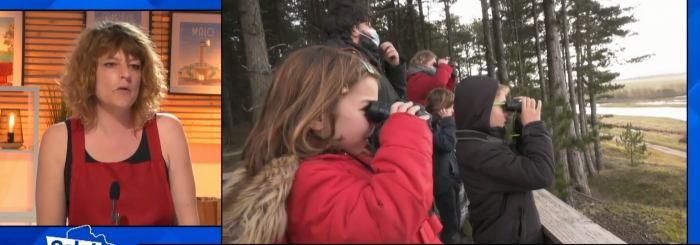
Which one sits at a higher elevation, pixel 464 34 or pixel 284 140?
pixel 464 34

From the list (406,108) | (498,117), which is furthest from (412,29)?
(406,108)

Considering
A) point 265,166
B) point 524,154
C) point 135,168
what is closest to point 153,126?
point 135,168

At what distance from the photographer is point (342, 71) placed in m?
1.36

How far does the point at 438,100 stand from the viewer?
1.67 m

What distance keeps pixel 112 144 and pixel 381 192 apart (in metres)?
1.30

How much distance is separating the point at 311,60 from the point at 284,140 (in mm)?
174

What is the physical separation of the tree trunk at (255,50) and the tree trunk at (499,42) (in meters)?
0.62

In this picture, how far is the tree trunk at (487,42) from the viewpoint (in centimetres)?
179

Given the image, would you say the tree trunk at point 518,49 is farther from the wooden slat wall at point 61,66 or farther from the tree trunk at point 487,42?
the wooden slat wall at point 61,66

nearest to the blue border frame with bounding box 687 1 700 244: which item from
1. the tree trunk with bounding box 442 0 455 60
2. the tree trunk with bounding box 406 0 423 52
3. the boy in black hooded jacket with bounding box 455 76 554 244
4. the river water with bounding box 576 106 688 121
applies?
the river water with bounding box 576 106 688 121

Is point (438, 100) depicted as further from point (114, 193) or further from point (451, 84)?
point (114, 193)

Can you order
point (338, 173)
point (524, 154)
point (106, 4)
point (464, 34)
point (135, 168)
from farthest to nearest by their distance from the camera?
point (106, 4) < point (135, 168) < point (464, 34) < point (524, 154) < point (338, 173)

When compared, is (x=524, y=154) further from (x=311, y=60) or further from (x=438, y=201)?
(x=311, y=60)

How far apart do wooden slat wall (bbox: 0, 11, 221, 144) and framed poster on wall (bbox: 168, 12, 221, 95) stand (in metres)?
0.04
